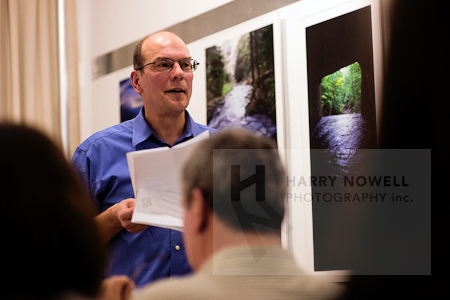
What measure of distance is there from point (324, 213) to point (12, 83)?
2486 millimetres

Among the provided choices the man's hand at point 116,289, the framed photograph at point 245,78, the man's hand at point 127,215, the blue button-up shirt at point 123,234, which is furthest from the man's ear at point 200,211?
the framed photograph at point 245,78

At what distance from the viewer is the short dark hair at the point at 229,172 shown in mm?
925

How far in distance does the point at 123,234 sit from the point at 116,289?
87 cm

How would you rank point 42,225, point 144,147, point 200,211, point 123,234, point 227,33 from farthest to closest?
point 227,33, point 144,147, point 123,234, point 200,211, point 42,225

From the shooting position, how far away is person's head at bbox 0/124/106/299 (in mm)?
604

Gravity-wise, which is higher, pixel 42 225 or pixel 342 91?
pixel 342 91

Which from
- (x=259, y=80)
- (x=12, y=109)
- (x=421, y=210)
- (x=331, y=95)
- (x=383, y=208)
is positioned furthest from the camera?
(x=12, y=109)

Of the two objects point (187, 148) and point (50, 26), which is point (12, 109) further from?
point (187, 148)

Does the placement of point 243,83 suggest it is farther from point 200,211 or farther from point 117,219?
point 200,211

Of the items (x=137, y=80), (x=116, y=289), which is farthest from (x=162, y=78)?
(x=116, y=289)

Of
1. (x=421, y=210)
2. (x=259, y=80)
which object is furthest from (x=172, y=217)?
(x=259, y=80)

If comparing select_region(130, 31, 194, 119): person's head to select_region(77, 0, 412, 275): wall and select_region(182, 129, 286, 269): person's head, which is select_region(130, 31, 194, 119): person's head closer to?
select_region(77, 0, 412, 275): wall

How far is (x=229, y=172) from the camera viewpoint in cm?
95

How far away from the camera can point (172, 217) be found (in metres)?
1.19
